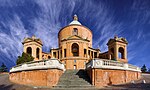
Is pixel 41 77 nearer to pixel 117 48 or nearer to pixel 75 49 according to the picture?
pixel 75 49

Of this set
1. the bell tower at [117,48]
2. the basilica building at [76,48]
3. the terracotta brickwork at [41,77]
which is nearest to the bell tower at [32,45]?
the basilica building at [76,48]

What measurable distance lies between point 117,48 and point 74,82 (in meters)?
26.9

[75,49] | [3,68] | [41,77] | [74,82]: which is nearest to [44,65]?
[41,77]

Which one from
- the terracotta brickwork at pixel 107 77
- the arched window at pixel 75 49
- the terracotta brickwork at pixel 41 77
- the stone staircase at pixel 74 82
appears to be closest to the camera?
the stone staircase at pixel 74 82

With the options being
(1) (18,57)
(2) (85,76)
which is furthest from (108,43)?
(2) (85,76)

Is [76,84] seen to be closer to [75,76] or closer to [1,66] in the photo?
[75,76]

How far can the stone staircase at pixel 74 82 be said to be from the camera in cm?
1470

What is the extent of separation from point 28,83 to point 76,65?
739 inches

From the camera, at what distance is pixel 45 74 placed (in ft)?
51.9

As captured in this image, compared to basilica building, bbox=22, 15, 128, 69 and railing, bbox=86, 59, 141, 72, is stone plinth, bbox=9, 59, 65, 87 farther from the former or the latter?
basilica building, bbox=22, 15, 128, 69

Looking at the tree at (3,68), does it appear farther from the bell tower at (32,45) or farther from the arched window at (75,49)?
the arched window at (75,49)

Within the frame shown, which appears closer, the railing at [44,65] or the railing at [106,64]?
the railing at [44,65]

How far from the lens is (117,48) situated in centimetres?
4025

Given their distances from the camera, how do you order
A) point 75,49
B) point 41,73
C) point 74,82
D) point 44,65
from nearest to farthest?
point 74,82, point 41,73, point 44,65, point 75,49
